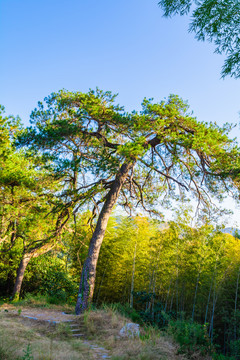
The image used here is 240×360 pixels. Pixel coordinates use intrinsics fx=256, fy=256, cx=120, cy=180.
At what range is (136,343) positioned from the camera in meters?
4.32

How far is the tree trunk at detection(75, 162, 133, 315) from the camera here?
6891mm

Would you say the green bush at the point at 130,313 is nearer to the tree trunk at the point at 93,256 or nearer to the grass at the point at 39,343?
the tree trunk at the point at 93,256

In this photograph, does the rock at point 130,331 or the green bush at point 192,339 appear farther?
the rock at point 130,331

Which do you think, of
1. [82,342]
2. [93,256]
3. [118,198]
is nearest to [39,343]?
[82,342]

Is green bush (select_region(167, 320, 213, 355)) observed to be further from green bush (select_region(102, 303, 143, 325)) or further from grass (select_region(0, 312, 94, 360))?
green bush (select_region(102, 303, 143, 325))

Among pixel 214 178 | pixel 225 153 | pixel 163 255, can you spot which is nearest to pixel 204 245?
pixel 163 255

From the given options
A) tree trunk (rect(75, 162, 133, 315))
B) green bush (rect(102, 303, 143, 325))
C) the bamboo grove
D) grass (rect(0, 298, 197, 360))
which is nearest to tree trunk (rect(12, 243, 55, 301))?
the bamboo grove

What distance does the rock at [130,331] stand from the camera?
16.1 feet

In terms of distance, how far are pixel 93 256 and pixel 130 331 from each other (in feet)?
8.31

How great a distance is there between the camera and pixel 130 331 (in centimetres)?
498

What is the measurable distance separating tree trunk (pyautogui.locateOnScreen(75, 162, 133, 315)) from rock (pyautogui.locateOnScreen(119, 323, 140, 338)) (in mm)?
1943

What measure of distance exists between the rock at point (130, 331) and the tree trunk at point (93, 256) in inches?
76.5

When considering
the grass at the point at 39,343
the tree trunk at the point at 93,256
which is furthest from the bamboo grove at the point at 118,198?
the grass at the point at 39,343

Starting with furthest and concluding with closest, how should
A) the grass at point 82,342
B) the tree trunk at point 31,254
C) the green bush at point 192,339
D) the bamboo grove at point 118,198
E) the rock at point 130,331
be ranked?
1. the tree trunk at point 31,254
2. the bamboo grove at point 118,198
3. the rock at point 130,331
4. the green bush at point 192,339
5. the grass at point 82,342
